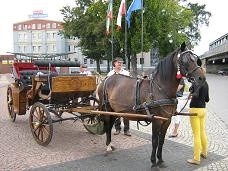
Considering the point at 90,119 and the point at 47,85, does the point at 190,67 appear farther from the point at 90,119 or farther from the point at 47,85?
the point at 47,85

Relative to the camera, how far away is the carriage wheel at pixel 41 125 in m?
8.30

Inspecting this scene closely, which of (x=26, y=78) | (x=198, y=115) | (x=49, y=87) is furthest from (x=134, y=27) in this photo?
(x=198, y=115)

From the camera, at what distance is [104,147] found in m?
8.44

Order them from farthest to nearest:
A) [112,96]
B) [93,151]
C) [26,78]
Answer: [26,78] → [93,151] → [112,96]

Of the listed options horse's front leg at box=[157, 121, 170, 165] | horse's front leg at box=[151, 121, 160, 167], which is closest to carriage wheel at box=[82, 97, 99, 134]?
horse's front leg at box=[157, 121, 170, 165]

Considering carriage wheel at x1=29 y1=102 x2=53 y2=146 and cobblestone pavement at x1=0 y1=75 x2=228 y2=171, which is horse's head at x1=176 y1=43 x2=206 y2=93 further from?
carriage wheel at x1=29 y1=102 x2=53 y2=146

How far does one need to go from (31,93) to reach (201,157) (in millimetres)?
4650

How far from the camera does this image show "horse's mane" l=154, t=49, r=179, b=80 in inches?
253

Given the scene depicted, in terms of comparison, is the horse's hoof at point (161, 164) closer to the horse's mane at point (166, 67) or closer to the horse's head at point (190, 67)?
the horse's mane at point (166, 67)

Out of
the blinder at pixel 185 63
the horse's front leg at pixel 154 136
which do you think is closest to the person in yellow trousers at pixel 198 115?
the horse's front leg at pixel 154 136

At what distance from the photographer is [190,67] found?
6.03 metres

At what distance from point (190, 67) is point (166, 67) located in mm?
585

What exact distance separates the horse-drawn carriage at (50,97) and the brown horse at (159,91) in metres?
1.47

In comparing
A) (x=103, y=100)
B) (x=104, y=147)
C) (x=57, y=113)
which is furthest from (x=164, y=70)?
(x=57, y=113)
